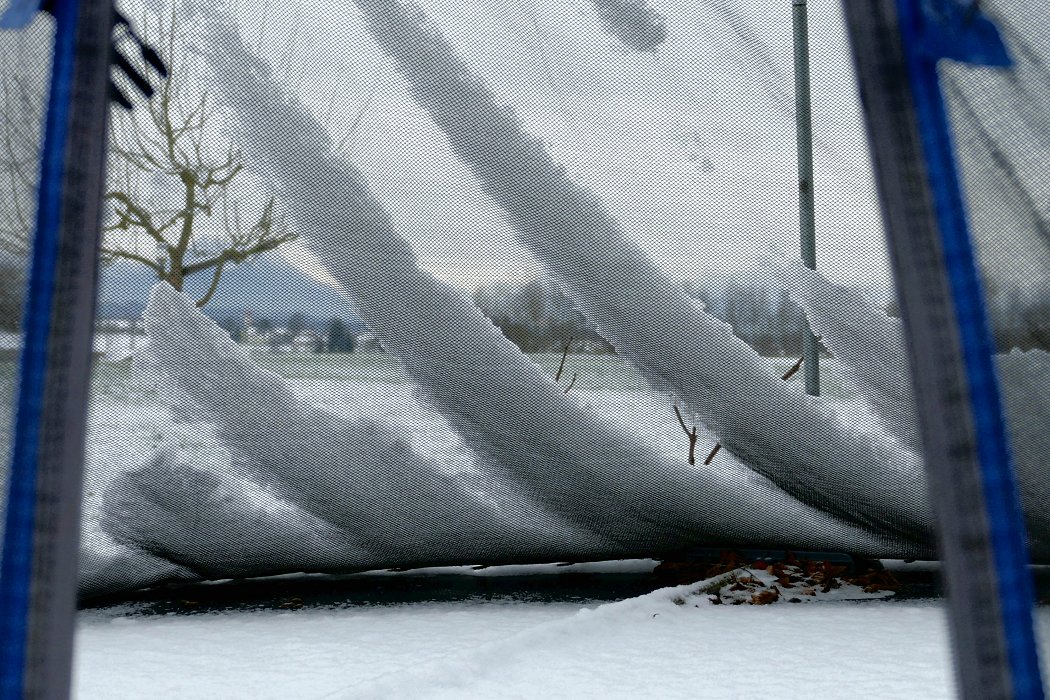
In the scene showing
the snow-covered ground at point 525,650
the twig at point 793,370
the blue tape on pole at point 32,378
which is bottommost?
the snow-covered ground at point 525,650

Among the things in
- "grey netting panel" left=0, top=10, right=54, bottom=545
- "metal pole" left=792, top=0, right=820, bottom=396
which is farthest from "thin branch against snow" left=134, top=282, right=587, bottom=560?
"grey netting panel" left=0, top=10, right=54, bottom=545

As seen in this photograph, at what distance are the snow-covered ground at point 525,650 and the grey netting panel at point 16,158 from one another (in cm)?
70

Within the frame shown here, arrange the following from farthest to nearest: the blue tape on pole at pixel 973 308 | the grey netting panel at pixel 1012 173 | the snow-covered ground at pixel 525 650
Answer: the snow-covered ground at pixel 525 650 → the grey netting panel at pixel 1012 173 → the blue tape on pole at pixel 973 308

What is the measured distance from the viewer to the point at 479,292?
164 centimetres

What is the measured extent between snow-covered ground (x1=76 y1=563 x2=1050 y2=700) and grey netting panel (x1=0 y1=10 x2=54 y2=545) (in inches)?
27.6

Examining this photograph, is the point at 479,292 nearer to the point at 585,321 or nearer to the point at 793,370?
the point at 585,321

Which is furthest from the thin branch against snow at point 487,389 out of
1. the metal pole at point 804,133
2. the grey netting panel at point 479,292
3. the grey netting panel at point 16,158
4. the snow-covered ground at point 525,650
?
the grey netting panel at point 16,158

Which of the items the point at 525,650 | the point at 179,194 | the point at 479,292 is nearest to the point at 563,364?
the point at 479,292

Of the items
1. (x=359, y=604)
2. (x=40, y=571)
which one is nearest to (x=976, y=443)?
(x=40, y=571)

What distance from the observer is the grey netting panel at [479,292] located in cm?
153

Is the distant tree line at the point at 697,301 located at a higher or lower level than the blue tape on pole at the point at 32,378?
higher

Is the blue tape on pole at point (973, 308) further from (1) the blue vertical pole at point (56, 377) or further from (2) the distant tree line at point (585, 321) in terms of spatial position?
(2) the distant tree line at point (585, 321)

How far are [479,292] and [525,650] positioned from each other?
0.62 metres

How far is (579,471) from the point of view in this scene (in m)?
1.73
